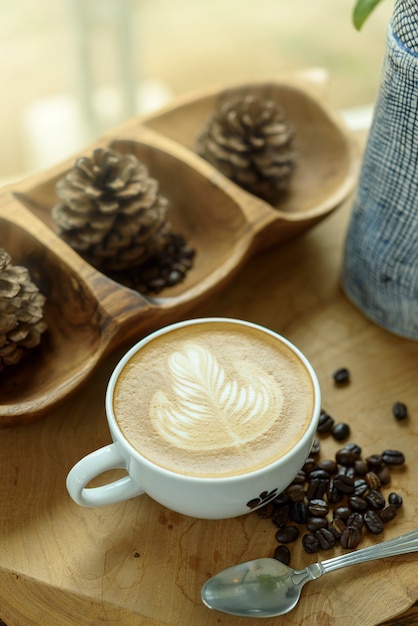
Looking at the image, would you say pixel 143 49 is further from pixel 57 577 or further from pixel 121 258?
pixel 57 577

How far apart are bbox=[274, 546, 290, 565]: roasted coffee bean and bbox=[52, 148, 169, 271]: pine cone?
19.1 inches

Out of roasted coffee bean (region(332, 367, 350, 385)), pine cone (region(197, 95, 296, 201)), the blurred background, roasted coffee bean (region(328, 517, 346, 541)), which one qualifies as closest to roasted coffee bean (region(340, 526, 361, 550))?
roasted coffee bean (region(328, 517, 346, 541))

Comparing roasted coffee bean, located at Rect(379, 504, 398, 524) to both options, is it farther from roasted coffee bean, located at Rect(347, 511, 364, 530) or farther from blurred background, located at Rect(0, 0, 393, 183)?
blurred background, located at Rect(0, 0, 393, 183)

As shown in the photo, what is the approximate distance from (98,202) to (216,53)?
1.78 metres

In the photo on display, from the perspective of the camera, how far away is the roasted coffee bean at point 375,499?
0.87 meters

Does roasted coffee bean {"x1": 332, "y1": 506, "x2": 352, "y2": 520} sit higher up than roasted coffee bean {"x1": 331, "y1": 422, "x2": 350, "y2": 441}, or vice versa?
roasted coffee bean {"x1": 331, "y1": 422, "x2": 350, "y2": 441}

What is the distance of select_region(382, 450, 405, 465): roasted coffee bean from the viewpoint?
0.91 m

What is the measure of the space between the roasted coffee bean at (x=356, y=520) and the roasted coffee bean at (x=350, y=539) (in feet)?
0.04

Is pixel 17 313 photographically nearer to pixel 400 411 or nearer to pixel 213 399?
pixel 213 399

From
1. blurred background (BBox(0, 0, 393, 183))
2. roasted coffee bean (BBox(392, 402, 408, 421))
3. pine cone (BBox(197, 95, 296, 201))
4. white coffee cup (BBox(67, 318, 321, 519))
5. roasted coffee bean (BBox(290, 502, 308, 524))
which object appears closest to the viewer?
white coffee cup (BBox(67, 318, 321, 519))

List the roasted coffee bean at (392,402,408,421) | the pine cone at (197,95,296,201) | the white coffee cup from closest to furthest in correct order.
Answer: the white coffee cup
the roasted coffee bean at (392,402,408,421)
the pine cone at (197,95,296,201)

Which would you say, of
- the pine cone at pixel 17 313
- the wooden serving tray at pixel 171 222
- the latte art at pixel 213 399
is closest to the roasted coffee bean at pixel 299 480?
the latte art at pixel 213 399

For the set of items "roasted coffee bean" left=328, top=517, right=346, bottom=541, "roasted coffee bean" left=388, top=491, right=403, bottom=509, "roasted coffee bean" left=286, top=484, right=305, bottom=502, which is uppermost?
"roasted coffee bean" left=286, top=484, right=305, bottom=502

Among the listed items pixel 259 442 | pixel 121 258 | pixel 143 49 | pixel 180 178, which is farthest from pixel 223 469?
pixel 143 49
